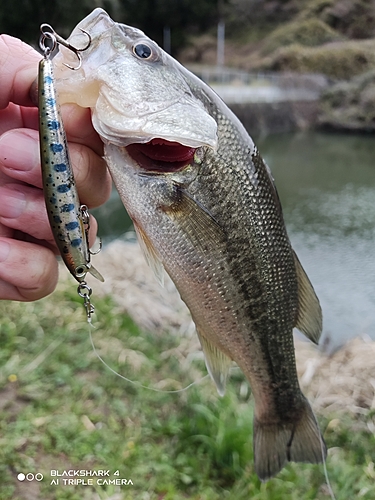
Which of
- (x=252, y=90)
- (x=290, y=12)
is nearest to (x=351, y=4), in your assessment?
(x=290, y=12)

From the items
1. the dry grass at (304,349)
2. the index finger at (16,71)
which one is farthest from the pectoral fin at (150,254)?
the dry grass at (304,349)

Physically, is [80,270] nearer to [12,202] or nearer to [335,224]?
[12,202]

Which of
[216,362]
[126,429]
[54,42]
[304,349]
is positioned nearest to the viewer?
[54,42]

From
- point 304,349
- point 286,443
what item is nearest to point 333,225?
point 304,349

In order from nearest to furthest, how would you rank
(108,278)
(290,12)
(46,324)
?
(46,324), (108,278), (290,12)

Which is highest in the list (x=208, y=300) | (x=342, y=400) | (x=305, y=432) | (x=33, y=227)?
(x=33, y=227)

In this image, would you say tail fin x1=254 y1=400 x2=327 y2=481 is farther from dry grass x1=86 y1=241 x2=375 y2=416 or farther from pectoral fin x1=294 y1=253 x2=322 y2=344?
dry grass x1=86 y1=241 x2=375 y2=416

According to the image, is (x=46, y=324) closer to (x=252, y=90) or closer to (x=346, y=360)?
(x=346, y=360)
